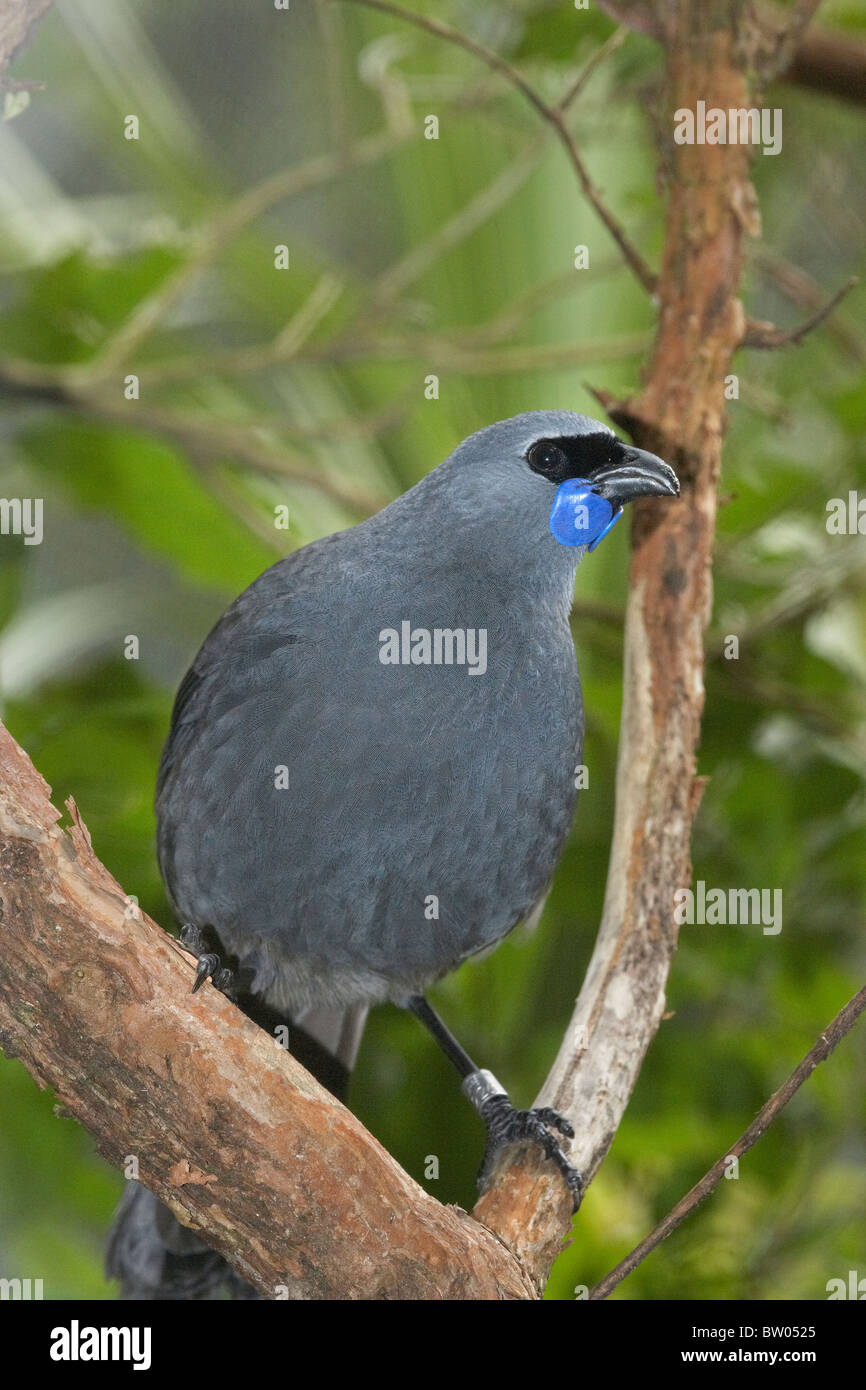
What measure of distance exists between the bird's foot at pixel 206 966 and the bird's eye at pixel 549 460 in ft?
3.51

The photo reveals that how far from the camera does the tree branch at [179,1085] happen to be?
180 centimetres

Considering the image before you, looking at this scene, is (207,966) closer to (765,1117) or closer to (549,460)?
(765,1117)

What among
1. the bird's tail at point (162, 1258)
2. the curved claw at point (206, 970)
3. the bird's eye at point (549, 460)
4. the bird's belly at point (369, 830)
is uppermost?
the bird's eye at point (549, 460)

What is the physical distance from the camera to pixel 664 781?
2633 millimetres

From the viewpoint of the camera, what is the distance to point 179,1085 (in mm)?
1831

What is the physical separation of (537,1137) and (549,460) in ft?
4.03

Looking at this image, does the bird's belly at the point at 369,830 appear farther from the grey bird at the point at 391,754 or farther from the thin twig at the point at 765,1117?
the thin twig at the point at 765,1117
